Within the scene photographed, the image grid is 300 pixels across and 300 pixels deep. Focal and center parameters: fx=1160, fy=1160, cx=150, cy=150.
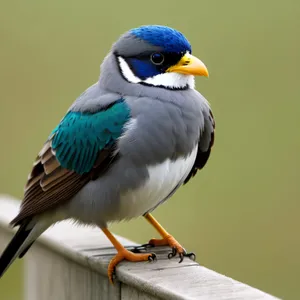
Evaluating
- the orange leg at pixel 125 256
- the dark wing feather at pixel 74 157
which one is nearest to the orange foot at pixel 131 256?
the orange leg at pixel 125 256

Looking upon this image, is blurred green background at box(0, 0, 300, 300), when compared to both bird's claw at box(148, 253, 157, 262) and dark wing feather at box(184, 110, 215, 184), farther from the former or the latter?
bird's claw at box(148, 253, 157, 262)

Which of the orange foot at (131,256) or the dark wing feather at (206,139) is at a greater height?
the dark wing feather at (206,139)

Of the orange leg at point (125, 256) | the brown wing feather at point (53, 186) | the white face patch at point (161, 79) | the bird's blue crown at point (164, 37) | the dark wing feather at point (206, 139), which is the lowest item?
the orange leg at point (125, 256)

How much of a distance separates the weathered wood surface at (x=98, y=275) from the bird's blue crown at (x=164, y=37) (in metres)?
0.82

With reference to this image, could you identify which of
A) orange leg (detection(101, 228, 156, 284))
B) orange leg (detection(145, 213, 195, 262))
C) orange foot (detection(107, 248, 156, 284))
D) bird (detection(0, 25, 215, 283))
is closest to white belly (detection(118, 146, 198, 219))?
bird (detection(0, 25, 215, 283))

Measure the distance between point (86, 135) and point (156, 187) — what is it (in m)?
0.37

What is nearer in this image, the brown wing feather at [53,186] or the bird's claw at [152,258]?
the bird's claw at [152,258]

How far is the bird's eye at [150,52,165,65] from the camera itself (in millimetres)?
4797

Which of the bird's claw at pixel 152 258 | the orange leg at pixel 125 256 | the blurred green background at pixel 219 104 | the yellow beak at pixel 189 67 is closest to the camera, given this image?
the orange leg at pixel 125 256

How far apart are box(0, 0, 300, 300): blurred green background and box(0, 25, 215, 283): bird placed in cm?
202

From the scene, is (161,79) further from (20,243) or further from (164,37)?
(20,243)

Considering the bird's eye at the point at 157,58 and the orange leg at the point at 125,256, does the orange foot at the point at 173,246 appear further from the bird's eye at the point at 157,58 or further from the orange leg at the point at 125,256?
the bird's eye at the point at 157,58

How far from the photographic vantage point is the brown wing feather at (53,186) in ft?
15.4

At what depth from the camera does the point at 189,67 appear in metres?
4.73
